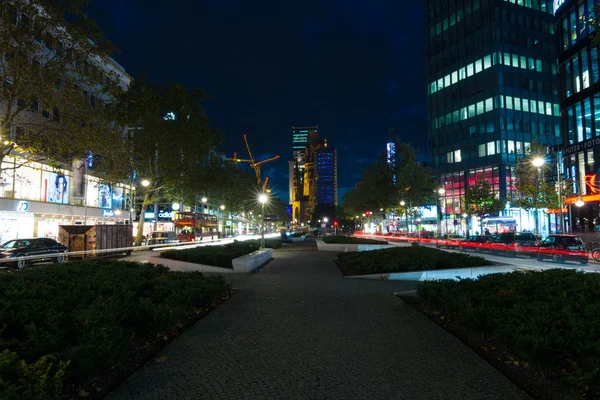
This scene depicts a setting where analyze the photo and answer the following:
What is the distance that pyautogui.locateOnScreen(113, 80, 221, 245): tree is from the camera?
3447 cm

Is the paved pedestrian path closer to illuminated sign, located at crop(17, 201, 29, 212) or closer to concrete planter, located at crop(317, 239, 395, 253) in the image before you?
concrete planter, located at crop(317, 239, 395, 253)

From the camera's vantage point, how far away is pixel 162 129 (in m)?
34.4

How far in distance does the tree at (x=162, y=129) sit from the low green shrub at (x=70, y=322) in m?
27.2

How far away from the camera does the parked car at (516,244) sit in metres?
26.0

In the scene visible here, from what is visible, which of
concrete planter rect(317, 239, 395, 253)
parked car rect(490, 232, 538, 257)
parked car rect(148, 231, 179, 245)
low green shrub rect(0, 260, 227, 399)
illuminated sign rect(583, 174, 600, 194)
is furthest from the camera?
parked car rect(148, 231, 179, 245)

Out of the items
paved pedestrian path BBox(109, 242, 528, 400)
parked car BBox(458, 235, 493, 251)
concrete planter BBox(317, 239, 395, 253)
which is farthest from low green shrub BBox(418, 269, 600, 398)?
parked car BBox(458, 235, 493, 251)

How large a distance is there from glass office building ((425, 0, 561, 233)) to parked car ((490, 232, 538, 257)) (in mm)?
26618

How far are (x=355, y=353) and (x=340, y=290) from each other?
235 inches

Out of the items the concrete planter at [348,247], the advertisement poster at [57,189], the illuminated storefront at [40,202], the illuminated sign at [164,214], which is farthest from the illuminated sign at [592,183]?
the illuminated sign at [164,214]

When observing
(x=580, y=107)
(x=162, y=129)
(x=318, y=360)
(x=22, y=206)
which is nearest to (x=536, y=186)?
(x=580, y=107)

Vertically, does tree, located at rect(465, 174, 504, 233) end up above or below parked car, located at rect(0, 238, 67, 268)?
above

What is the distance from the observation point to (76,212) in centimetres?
4388

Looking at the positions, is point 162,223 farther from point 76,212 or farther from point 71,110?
point 71,110

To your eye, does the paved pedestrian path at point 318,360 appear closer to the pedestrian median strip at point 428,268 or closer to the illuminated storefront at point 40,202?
the pedestrian median strip at point 428,268
